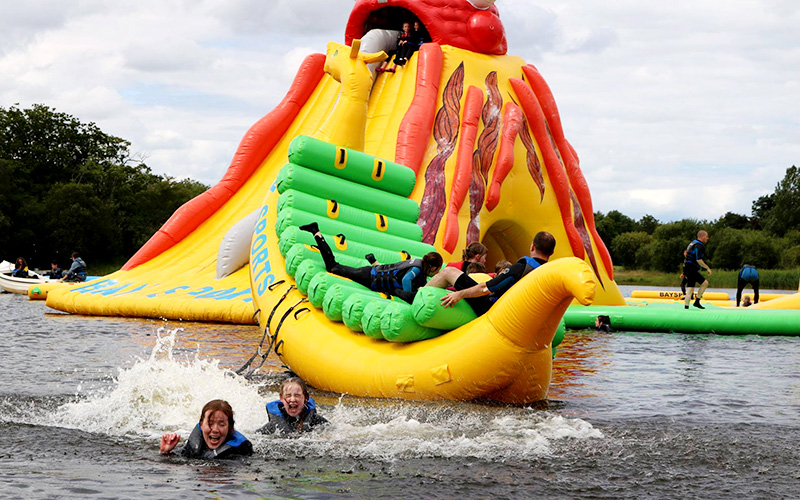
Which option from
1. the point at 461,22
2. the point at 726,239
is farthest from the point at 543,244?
the point at 726,239

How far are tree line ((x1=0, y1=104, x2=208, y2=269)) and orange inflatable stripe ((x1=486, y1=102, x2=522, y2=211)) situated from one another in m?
29.5

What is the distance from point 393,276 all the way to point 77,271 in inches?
527

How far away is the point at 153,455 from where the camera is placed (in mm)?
4867

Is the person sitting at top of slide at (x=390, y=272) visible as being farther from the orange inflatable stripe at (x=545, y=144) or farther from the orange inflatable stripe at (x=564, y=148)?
the orange inflatable stripe at (x=564, y=148)

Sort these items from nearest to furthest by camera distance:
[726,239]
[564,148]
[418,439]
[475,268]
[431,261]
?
[418,439] < [431,261] < [475,268] < [564,148] < [726,239]

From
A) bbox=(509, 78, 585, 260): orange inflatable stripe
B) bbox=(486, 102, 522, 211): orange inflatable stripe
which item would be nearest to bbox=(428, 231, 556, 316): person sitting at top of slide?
bbox=(486, 102, 522, 211): orange inflatable stripe

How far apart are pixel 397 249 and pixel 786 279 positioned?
95.8ft

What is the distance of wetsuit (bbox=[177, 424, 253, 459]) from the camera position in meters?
4.76

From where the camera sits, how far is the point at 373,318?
6.55m

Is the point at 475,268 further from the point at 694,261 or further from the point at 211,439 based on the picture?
the point at 694,261

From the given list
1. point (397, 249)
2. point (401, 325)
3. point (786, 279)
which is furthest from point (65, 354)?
point (786, 279)

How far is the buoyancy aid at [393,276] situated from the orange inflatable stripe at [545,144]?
6.98 m

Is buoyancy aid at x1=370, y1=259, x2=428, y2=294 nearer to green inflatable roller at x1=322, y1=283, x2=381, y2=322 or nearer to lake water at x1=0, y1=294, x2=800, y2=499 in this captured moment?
green inflatable roller at x1=322, y1=283, x2=381, y2=322

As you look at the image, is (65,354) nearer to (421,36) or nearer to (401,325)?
(401,325)
